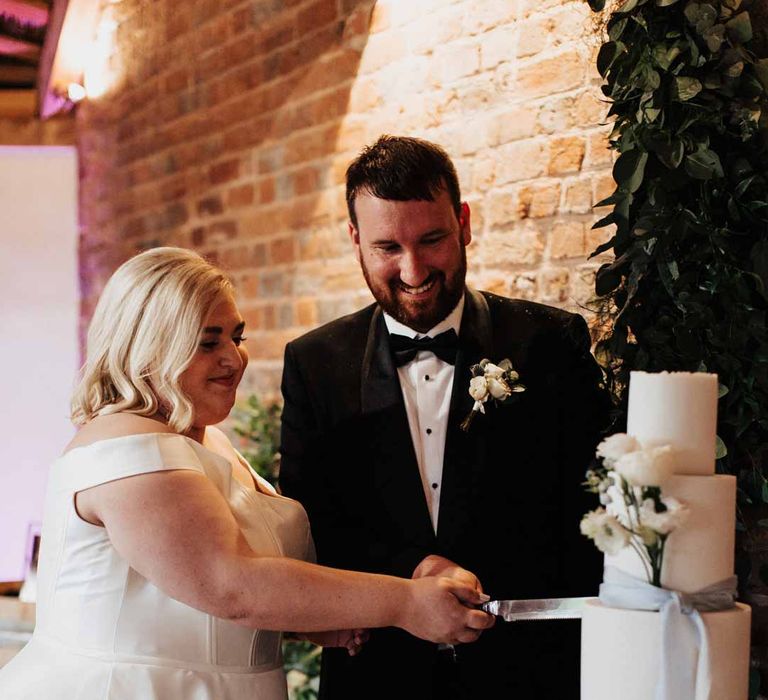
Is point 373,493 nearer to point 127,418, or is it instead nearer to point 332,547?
point 332,547

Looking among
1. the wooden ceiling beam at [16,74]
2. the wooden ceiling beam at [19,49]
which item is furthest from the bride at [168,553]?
the wooden ceiling beam at [16,74]

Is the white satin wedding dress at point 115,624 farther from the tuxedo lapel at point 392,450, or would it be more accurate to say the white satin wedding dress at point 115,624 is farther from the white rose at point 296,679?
the white rose at point 296,679

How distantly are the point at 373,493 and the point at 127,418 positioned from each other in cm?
59

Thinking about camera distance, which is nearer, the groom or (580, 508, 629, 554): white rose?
(580, 508, 629, 554): white rose

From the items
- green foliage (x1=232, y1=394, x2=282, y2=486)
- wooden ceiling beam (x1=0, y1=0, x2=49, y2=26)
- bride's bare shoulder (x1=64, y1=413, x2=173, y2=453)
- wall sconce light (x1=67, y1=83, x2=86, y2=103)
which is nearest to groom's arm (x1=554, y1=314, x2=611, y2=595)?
bride's bare shoulder (x1=64, y1=413, x2=173, y2=453)

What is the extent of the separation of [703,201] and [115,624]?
1387 millimetres

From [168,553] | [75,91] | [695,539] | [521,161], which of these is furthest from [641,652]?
[75,91]

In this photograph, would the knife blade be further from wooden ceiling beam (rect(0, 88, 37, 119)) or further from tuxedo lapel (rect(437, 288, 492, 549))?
wooden ceiling beam (rect(0, 88, 37, 119))

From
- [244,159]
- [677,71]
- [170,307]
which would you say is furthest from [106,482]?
[244,159]

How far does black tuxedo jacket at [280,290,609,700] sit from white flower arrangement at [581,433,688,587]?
26.4 inches

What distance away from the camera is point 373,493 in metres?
2.38

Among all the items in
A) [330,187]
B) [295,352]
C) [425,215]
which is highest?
[330,187]

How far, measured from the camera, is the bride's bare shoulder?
6.59 feet

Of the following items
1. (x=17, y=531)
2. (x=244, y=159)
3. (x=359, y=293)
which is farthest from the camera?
(x=17, y=531)
